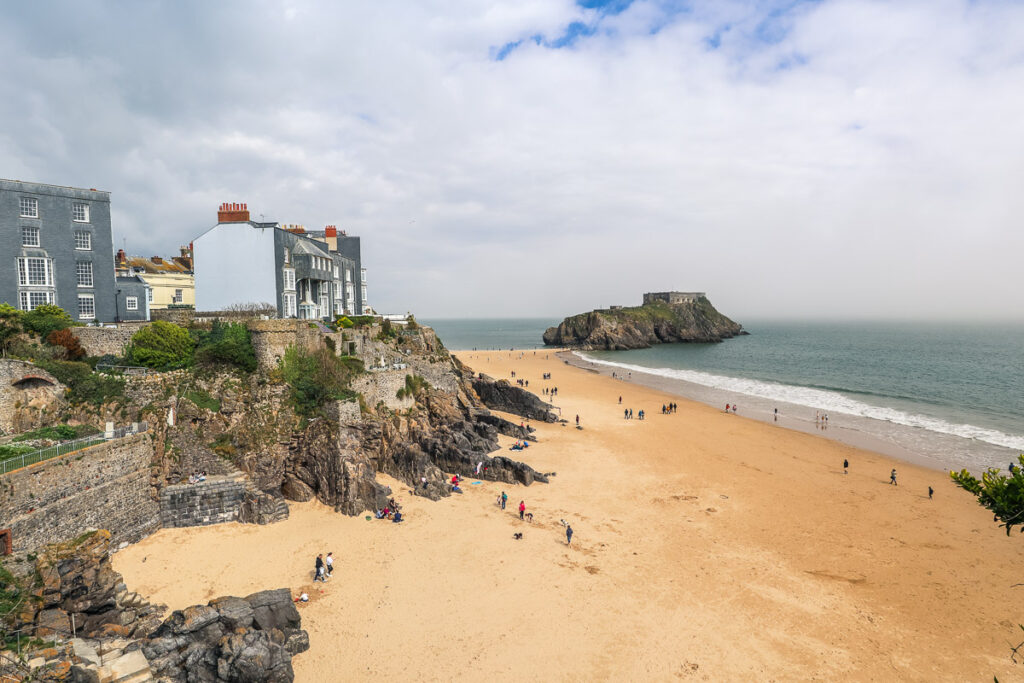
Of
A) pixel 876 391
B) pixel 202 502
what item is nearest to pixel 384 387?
pixel 202 502

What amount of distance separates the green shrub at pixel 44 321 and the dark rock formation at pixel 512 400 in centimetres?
2878

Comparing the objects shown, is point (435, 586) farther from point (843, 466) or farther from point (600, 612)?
point (843, 466)

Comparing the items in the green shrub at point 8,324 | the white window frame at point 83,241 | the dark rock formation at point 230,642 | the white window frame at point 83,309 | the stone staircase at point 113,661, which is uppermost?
the white window frame at point 83,241

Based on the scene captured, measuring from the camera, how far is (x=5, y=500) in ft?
45.4

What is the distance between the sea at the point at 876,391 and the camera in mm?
36031

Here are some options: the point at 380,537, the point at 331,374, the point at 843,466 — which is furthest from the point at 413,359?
the point at 843,466

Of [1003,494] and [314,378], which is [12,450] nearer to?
[314,378]

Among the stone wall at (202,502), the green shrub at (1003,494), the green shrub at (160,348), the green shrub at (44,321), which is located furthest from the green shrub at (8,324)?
the green shrub at (1003,494)

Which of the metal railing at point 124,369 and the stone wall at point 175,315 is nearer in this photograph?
the metal railing at point 124,369

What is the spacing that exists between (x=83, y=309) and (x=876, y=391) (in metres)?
75.0

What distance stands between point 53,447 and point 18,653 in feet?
25.4

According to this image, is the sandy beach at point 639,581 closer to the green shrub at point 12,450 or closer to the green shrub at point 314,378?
the green shrub at point 12,450

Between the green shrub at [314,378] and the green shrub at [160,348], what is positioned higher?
the green shrub at [160,348]

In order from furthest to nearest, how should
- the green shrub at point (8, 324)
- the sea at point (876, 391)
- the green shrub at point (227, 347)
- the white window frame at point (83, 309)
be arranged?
the sea at point (876, 391) < the white window frame at point (83, 309) < the green shrub at point (227, 347) < the green shrub at point (8, 324)
